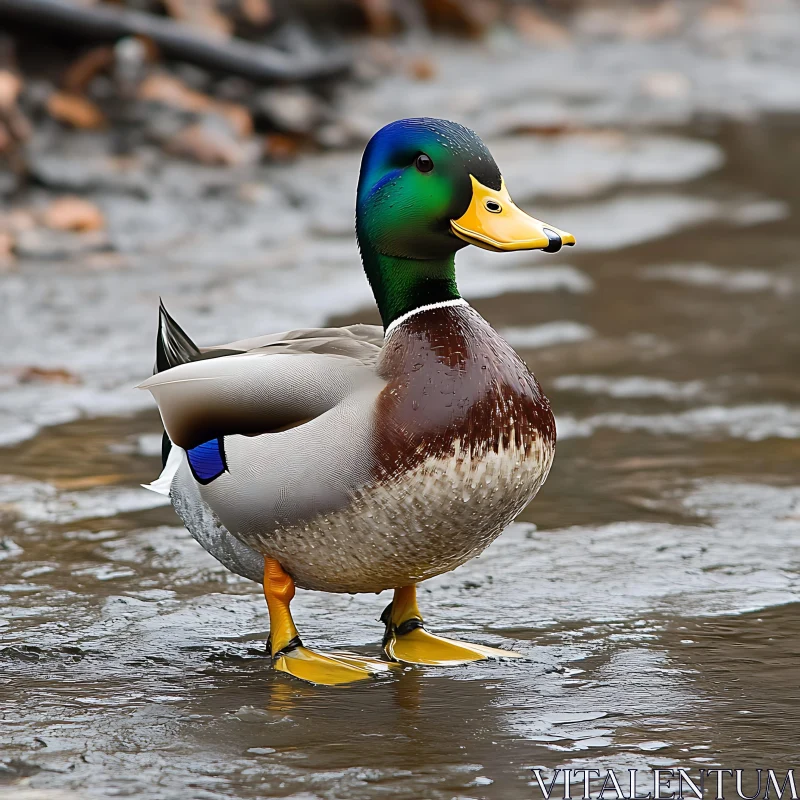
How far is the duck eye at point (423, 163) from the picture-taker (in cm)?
325

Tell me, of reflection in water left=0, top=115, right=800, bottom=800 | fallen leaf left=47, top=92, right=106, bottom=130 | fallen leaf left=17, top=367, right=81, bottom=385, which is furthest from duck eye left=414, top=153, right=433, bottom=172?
fallen leaf left=47, top=92, right=106, bottom=130

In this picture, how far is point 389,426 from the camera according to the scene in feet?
10.1

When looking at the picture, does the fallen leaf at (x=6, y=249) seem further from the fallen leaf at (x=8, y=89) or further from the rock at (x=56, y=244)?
the fallen leaf at (x=8, y=89)

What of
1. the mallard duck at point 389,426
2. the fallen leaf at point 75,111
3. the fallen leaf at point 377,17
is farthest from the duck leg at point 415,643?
the fallen leaf at point 377,17

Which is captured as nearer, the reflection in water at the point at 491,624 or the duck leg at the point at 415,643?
the reflection in water at the point at 491,624

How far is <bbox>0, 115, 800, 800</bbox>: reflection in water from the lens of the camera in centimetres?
275

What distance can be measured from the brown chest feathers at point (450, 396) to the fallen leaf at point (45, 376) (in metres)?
2.76

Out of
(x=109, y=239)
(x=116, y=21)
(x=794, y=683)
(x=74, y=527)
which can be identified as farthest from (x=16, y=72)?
(x=794, y=683)

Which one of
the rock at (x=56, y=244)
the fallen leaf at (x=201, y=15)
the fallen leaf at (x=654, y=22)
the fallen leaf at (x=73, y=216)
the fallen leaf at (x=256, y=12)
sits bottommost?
the rock at (x=56, y=244)

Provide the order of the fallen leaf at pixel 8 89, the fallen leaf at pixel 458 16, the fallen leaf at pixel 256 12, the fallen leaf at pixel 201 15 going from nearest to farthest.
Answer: the fallen leaf at pixel 8 89 < the fallen leaf at pixel 201 15 < the fallen leaf at pixel 256 12 < the fallen leaf at pixel 458 16

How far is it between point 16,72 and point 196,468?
7.01 m

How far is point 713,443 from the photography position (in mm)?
5105

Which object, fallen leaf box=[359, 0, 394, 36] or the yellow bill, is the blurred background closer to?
fallen leaf box=[359, 0, 394, 36]

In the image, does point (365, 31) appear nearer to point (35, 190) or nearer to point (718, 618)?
point (35, 190)
